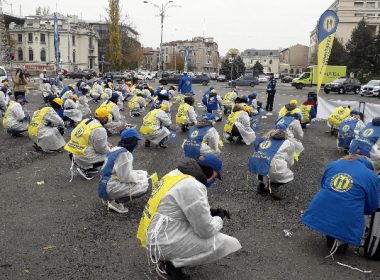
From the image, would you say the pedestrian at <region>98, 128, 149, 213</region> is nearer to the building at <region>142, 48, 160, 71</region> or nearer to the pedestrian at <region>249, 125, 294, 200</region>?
the pedestrian at <region>249, 125, 294, 200</region>

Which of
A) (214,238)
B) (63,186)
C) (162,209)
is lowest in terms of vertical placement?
Answer: (63,186)

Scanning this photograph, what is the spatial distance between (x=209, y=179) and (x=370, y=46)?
168ft

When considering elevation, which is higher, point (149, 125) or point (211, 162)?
point (211, 162)

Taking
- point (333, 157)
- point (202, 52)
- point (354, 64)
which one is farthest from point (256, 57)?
point (333, 157)

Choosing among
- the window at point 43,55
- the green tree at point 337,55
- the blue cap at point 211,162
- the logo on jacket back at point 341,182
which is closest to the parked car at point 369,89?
the green tree at point 337,55

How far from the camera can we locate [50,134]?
9.48 metres

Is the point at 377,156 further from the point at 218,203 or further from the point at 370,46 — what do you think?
the point at 370,46

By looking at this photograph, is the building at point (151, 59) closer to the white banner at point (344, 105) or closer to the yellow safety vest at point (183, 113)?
the white banner at point (344, 105)

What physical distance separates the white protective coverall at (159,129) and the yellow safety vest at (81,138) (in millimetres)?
3332

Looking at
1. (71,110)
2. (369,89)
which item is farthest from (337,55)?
(71,110)

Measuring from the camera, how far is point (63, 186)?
718 centimetres

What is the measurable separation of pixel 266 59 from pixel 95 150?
122321mm

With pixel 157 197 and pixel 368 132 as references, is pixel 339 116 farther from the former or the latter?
pixel 157 197

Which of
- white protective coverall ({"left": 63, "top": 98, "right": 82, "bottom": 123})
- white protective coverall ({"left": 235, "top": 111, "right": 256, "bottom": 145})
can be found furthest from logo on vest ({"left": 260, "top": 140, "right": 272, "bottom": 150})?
white protective coverall ({"left": 63, "top": 98, "right": 82, "bottom": 123})
